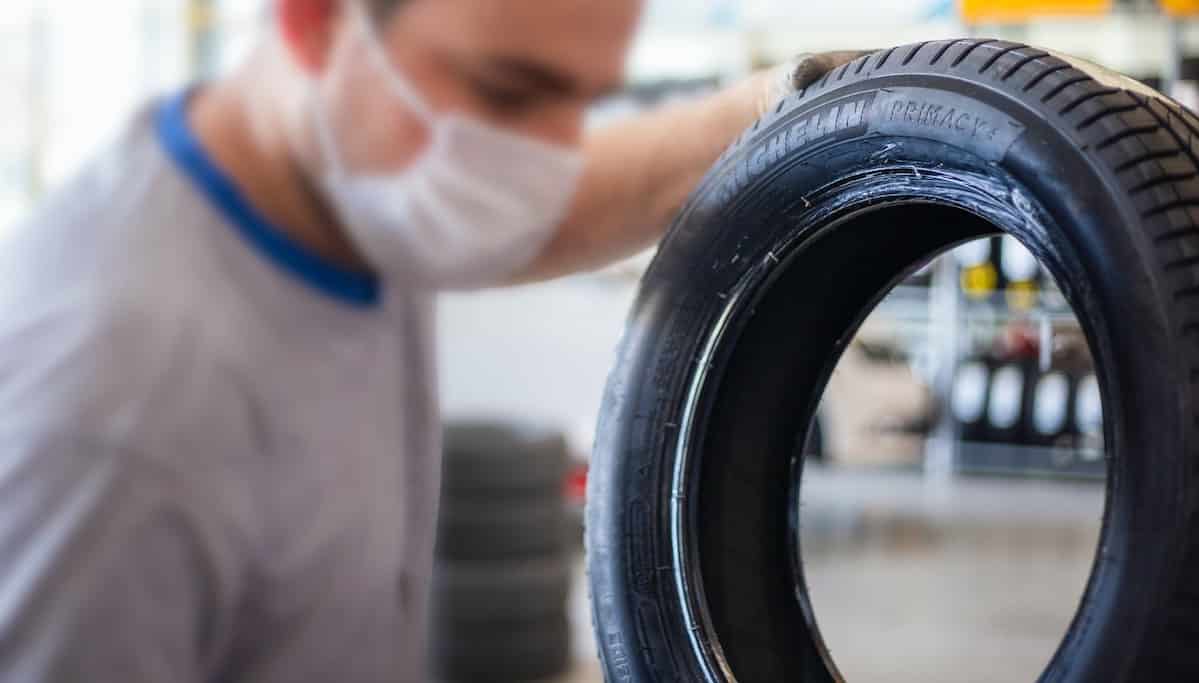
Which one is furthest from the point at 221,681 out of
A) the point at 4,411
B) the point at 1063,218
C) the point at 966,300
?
the point at 966,300

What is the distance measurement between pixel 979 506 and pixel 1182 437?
401 cm

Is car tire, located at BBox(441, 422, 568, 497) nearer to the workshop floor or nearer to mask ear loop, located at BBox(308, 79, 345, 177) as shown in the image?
the workshop floor

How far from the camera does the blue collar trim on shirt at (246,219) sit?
116cm

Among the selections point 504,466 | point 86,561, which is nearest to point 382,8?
point 86,561

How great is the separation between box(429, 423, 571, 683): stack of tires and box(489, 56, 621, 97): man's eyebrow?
1949mm

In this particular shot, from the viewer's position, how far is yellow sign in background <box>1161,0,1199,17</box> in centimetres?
292

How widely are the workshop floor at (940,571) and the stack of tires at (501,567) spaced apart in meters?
0.17

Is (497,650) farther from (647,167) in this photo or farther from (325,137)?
(647,167)

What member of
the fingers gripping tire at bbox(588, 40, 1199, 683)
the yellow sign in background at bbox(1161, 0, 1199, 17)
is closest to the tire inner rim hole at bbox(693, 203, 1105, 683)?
the yellow sign in background at bbox(1161, 0, 1199, 17)

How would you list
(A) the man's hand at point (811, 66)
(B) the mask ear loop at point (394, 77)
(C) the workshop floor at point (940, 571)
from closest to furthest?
(A) the man's hand at point (811, 66) → (B) the mask ear loop at point (394, 77) → (C) the workshop floor at point (940, 571)

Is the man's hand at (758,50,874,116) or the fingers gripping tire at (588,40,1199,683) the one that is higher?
the man's hand at (758,50,874,116)

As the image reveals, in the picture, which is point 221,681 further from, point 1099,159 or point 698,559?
point 1099,159

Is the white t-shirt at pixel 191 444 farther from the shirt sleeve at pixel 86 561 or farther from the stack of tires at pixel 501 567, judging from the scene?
the stack of tires at pixel 501 567

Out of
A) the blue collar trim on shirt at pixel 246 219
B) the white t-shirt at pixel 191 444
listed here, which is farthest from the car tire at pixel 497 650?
the blue collar trim on shirt at pixel 246 219
